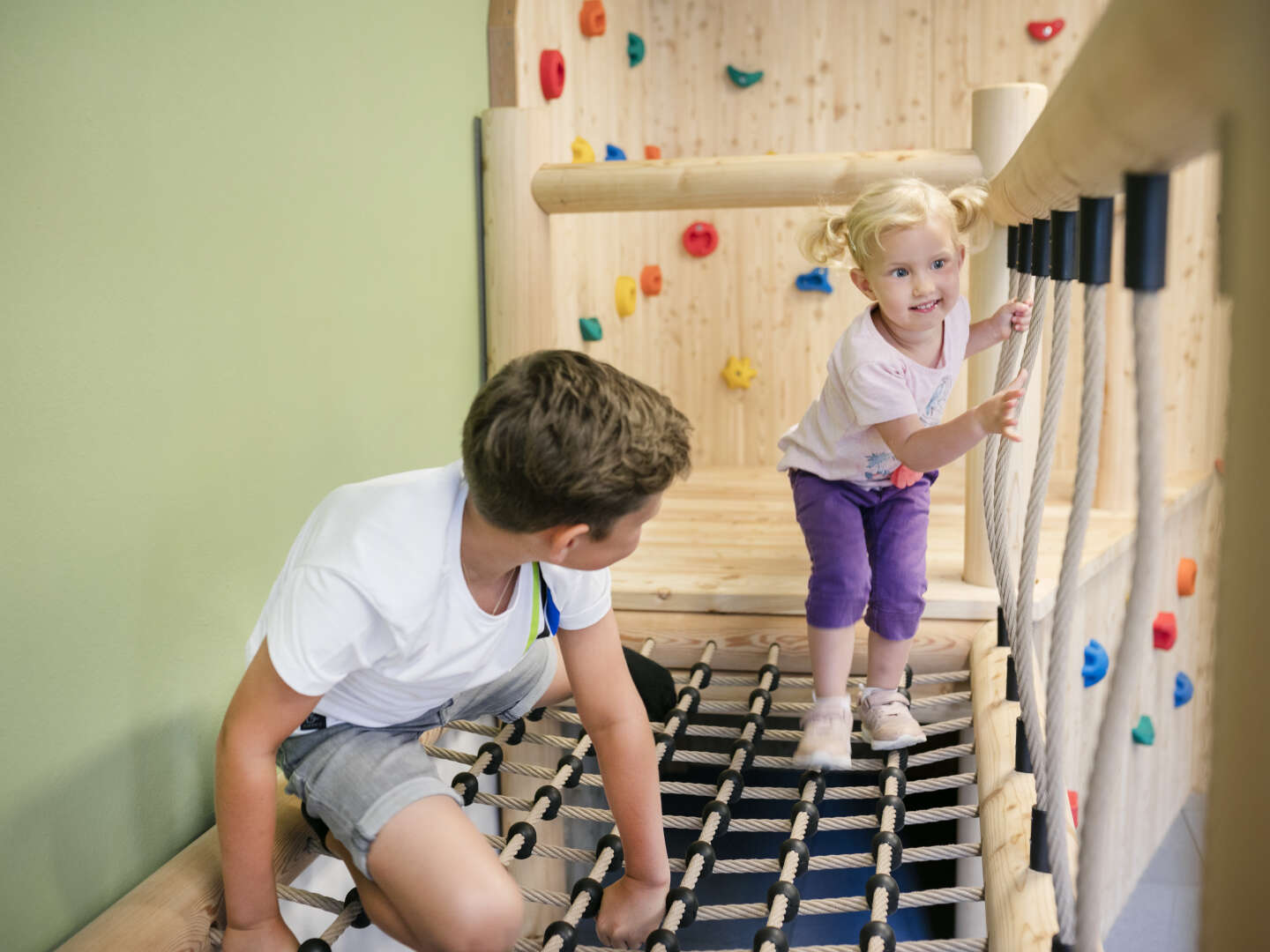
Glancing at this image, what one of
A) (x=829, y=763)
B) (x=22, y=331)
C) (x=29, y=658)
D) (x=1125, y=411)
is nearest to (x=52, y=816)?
(x=29, y=658)

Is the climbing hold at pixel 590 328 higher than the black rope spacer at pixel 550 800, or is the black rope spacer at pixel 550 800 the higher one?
the climbing hold at pixel 590 328

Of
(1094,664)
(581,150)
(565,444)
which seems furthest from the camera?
(581,150)

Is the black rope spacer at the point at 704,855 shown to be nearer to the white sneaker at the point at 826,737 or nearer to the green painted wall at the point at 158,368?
the white sneaker at the point at 826,737

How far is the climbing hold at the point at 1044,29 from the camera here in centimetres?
286

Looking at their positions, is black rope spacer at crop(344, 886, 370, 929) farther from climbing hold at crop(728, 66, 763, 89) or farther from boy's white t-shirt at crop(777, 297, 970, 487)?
climbing hold at crop(728, 66, 763, 89)

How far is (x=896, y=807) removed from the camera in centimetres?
120

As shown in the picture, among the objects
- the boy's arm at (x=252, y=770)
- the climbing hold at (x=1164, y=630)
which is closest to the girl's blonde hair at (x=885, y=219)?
the boy's arm at (x=252, y=770)

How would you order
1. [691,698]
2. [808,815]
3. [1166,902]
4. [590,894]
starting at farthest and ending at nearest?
1. [1166,902]
2. [691,698]
3. [808,815]
4. [590,894]

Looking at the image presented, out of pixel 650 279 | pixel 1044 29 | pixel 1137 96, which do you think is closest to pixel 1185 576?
pixel 1044 29

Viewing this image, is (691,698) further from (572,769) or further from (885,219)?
(885,219)

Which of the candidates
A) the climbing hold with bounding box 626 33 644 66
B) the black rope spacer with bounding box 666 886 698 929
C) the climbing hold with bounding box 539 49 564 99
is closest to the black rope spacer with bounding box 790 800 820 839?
the black rope spacer with bounding box 666 886 698 929

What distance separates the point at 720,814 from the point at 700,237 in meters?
2.13

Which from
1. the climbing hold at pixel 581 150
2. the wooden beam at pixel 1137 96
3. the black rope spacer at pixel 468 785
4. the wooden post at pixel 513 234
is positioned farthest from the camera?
the climbing hold at pixel 581 150

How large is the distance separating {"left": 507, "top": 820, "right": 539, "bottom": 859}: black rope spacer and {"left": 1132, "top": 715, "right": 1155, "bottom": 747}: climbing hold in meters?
2.01
